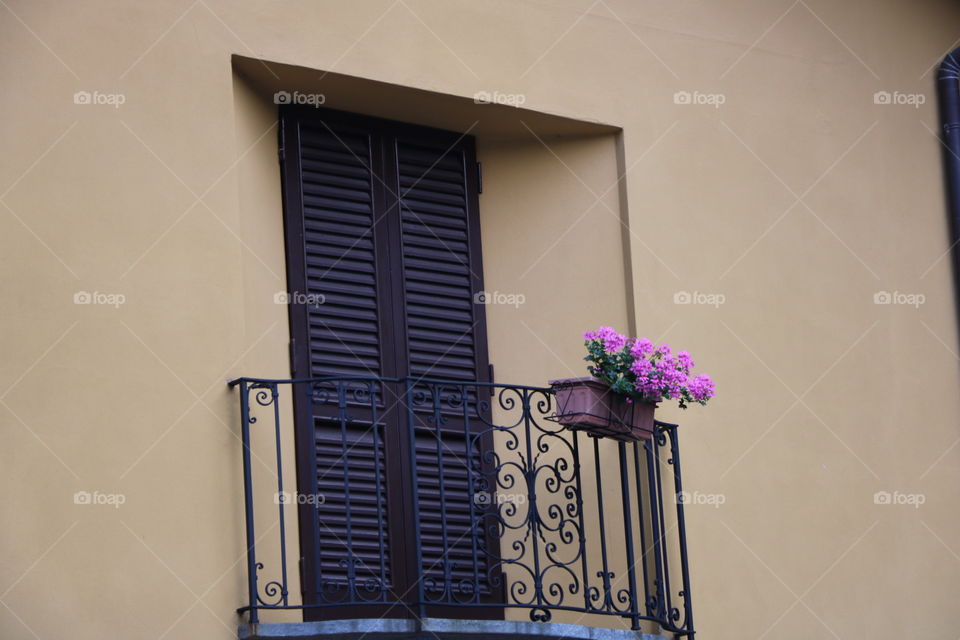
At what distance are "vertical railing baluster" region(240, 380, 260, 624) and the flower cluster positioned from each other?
1.78 m

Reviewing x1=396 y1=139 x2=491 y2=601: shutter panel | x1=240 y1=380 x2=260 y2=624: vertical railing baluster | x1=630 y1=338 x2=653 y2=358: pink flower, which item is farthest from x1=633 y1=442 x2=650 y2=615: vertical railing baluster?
x1=240 y1=380 x2=260 y2=624: vertical railing baluster

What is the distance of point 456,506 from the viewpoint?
394 inches

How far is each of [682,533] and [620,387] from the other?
1.15 metres

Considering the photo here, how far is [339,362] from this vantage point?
9883mm

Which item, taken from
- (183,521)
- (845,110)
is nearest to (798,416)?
(845,110)

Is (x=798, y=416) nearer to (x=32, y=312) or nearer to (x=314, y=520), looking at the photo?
(x=314, y=520)

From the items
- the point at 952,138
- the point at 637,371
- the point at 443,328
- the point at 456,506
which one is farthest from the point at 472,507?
the point at 952,138

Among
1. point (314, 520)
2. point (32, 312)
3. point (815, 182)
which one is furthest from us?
point (815, 182)

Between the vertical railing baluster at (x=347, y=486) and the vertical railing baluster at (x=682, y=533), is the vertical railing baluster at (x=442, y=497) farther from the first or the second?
the vertical railing baluster at (x=682, y=533)

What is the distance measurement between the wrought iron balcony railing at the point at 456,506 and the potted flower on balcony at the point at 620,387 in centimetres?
26

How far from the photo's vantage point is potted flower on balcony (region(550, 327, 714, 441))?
9422 mm

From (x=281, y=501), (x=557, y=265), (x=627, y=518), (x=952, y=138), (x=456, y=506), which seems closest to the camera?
(x=281, y=501)

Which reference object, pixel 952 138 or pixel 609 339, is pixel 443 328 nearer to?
pixel 609 339

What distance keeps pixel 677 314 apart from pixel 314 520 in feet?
8.27
